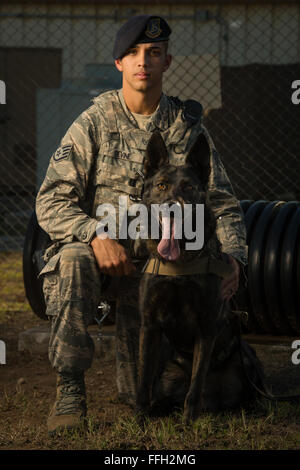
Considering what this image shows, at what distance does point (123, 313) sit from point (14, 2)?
9.03 metres

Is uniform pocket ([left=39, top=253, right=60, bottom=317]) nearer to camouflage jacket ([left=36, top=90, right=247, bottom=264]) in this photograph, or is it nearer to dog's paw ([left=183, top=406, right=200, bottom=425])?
camouflage jacket ([left=36, top=90, right=247, bottom=264])

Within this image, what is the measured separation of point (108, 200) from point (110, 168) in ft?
0.53

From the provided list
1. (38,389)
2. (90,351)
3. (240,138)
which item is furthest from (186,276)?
(240,138)

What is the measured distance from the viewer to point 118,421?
3.03 m

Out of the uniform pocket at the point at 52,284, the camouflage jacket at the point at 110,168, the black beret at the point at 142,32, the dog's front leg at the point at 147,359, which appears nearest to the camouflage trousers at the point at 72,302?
the uniform pocket at the point at 52,284

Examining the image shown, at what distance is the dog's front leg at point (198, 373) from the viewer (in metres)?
2.77

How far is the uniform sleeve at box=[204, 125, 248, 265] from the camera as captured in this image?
3072 millimetres

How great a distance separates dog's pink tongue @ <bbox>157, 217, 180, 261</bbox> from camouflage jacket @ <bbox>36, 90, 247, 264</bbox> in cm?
39

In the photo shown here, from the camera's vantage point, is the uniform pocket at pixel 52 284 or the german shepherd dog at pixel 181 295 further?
the uniform pocket at pixel 52 284

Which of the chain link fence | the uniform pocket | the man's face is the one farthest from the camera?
the chain link fence

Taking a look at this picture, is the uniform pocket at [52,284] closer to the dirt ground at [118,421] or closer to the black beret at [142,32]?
the dirt ground at [118,421]

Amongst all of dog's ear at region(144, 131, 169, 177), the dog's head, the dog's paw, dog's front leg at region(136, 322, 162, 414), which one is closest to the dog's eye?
the dog's head

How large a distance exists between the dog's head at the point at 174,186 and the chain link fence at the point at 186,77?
6.03 metres

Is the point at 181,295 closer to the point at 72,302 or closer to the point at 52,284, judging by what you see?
the point at 72,302
